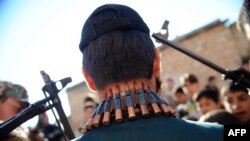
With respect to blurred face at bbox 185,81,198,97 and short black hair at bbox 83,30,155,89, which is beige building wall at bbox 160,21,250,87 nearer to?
blurred face at bbox 185,81,198,97

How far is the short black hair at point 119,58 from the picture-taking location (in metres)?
1.47

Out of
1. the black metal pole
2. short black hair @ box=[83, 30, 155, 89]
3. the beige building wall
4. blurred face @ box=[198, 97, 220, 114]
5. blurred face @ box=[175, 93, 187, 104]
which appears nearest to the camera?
short black hair @ box=[83, 30, 155, 89]

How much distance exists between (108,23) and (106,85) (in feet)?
0.93

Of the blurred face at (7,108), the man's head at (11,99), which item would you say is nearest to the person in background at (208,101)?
the man's head at (11,99)

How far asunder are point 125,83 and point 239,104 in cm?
300

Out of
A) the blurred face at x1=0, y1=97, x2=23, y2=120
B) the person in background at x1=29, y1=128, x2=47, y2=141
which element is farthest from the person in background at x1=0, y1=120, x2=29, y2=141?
the person in background at x1=29, y1=128, x2=47, y2=141

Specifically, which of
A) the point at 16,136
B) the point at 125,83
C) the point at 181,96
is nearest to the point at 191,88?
the point at 181,96

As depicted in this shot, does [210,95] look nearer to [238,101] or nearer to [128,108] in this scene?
[238,101]

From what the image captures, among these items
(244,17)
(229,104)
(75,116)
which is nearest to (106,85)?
(244,17)

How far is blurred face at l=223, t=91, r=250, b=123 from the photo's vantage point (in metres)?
3.95

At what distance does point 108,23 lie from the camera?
1543mm

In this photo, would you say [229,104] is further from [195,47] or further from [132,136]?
[195,47]

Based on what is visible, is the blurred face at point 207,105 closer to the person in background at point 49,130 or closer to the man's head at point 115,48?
the person in background at point 49,130

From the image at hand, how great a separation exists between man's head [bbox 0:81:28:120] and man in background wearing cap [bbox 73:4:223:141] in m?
2.01
